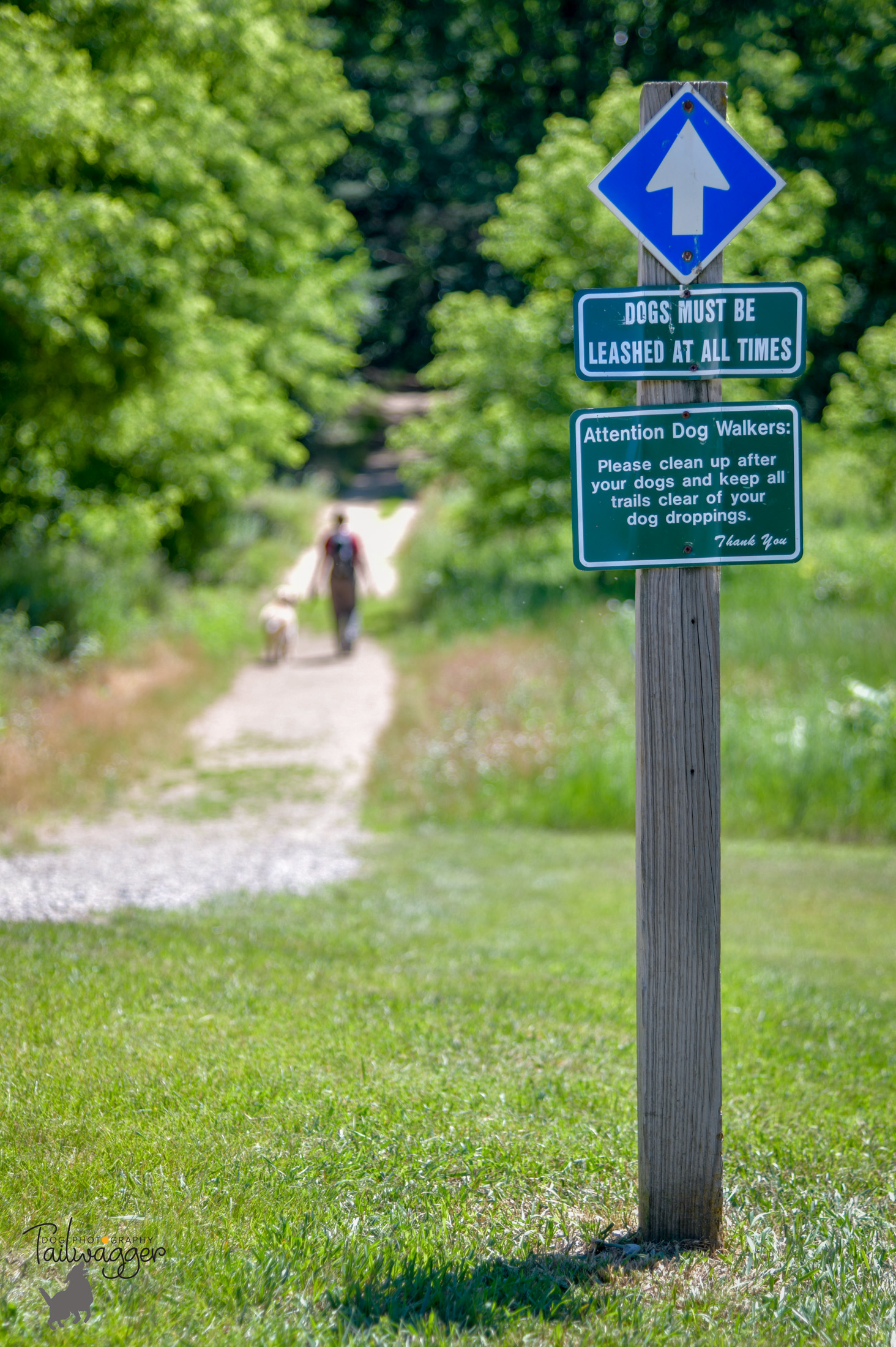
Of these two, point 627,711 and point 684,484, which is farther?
point 627,711

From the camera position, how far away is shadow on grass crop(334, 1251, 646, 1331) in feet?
8.80

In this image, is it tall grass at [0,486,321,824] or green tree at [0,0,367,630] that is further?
tall grass at [0,486,321,824]

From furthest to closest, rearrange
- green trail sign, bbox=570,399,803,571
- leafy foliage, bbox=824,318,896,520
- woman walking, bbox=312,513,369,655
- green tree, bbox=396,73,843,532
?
woman walking, bbox=312,513,369,655 < green tree, bbox=396,73,843,532 < leafy foliage, bbox=824,318,896,520 < green trail sign, bbox=570,399,803,571

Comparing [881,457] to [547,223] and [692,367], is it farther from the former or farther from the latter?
[692,367]

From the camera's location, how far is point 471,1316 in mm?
2695

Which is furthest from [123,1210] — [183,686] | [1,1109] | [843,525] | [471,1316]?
[843,525]

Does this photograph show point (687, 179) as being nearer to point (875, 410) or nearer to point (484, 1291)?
point (484, 1291)

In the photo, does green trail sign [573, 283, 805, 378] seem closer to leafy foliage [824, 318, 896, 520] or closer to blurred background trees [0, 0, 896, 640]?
blurred background trees [0, 0, 896, 640]

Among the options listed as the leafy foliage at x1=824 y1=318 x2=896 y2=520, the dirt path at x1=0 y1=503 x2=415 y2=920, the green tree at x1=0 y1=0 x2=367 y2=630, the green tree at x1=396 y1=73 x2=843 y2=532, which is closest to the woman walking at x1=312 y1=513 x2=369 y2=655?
the dirt path at x1=0 y1=503 x2=415 y2=920

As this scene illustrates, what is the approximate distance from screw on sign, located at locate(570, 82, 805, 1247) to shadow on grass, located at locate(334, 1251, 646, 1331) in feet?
1.03

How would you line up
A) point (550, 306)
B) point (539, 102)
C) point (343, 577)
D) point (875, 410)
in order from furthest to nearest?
1. point (539, 102)
2. point (550, 306)
3. point (343, 577)
4. point (875, 410)

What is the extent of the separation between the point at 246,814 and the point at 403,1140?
7860 millimetres

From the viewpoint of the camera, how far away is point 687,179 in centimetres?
323

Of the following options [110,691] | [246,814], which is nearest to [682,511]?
[246,814]
